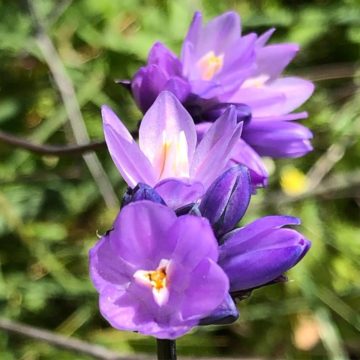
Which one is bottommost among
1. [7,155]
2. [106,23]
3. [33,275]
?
[33,275]

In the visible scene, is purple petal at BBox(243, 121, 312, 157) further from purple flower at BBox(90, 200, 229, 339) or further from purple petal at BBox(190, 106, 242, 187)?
purple flower at BBox(90, 200, 229, 339)

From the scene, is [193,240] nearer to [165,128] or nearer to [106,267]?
[106,267]

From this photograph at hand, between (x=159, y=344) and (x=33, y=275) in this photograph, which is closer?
(x=159, y=344)

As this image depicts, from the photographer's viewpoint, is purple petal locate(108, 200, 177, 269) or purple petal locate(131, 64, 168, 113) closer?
purple petal locate(108, 200, 177, 269)

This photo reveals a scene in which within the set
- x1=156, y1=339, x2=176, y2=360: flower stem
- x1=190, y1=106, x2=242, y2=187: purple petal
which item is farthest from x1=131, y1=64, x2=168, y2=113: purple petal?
x1=156, y1=339, x2=176, y2=360: flower stem

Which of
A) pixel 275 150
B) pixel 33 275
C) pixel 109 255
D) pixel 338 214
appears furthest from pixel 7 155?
pixel 109 255

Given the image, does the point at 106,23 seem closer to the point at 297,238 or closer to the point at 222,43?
the point at 222,43

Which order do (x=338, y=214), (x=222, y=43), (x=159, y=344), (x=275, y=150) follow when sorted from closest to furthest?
(x=159, y=344)
(x=275, y=150)
(x=222, y=43)
(x=338, y=214)
